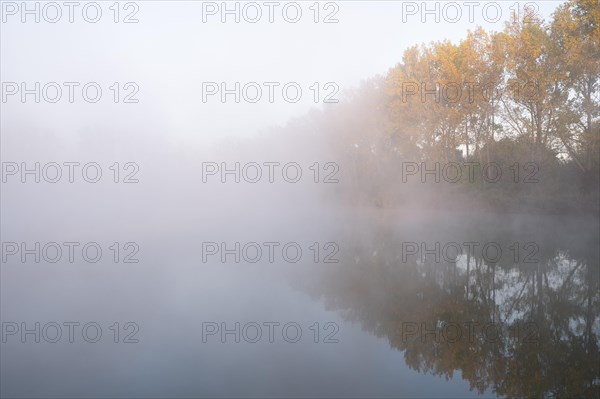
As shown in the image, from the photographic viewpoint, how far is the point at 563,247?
50.8 feet

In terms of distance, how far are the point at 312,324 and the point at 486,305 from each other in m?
3.52

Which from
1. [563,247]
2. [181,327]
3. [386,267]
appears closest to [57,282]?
[181,327]

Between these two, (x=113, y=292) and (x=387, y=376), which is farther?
(x=113, y=292)

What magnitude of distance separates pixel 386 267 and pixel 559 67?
1760 centimetres

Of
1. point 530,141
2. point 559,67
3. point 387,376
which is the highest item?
point 559,67

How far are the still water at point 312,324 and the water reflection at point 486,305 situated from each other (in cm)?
3

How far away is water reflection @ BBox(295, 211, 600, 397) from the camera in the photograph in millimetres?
5977

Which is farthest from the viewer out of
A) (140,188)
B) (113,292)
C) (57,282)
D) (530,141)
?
(140,188)

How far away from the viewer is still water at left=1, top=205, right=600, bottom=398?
5.89 metres

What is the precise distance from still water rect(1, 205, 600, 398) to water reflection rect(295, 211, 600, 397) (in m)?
0.03

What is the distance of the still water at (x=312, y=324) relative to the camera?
5895 millimetres

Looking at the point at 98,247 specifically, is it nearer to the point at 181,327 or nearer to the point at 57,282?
the point at 57,282

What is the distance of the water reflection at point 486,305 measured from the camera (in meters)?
5.98

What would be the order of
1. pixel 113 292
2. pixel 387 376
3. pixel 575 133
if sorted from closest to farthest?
pixel 387 376, pixel 113 292, pixel 575 133
